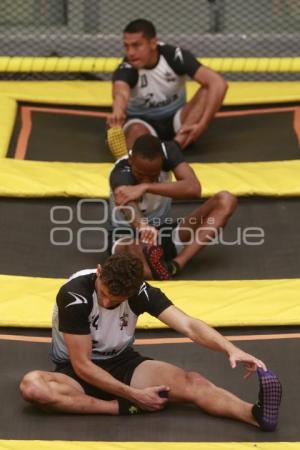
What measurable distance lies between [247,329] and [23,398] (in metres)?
1.10

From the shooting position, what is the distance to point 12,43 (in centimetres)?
871

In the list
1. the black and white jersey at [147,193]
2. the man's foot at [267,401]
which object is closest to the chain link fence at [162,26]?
the black and white jersey at [147,193]

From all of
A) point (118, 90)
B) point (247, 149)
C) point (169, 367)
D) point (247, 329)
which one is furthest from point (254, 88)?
point (169, 367)

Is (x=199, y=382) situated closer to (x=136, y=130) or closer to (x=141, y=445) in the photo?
(x=141, y=445)

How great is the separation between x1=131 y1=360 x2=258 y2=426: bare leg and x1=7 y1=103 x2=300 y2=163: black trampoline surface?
271 cm

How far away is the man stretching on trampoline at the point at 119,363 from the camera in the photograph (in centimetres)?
446

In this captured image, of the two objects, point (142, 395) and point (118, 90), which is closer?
point (142, 395)

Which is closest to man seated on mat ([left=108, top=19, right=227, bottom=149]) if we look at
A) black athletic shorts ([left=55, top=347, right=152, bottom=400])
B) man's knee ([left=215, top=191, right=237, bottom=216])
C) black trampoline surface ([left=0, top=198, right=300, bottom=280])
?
black trampoline surface ([left=0, top=198, right=300, bottom=280])

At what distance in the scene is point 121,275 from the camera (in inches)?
173

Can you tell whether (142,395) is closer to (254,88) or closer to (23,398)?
→ (23,398)

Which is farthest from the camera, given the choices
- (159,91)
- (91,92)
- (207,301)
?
(91,92)

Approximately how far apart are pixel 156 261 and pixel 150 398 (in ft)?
4.07

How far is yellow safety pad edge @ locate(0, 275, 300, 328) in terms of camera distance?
5.38 metres

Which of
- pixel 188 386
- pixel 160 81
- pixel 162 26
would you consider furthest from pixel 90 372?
pixel 162 26
